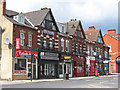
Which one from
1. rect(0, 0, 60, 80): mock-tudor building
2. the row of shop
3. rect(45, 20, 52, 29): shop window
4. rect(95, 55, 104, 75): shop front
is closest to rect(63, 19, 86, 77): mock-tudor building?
the row of shop

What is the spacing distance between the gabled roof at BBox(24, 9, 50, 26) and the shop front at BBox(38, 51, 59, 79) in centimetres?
461

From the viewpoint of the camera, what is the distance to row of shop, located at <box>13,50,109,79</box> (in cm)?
3000

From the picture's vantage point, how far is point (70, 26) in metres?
44.8

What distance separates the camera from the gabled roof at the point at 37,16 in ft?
111

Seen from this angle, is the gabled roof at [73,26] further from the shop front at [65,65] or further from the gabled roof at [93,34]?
the gabled roof at [93,34]

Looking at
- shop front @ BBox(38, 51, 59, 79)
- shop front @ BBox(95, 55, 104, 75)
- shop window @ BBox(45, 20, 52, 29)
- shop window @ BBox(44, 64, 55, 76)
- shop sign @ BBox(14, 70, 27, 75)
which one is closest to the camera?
shop sign @ BBox(14, 70, 27, 75)

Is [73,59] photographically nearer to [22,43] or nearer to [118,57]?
[22,43]

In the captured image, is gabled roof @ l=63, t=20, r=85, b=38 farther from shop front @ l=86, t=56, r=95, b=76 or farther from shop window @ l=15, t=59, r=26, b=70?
shop window @ l=15, t=59, r=26, b=70

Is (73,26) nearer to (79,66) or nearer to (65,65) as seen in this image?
(79,66)

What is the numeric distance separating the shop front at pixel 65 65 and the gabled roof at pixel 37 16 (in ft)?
26.9

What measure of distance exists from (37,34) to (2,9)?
6.16 m

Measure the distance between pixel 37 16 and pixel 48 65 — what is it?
7.81 meters

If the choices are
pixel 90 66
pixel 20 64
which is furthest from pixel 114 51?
pixel 20 64

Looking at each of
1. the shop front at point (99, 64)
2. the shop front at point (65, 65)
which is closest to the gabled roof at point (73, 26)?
the shop front at point (65, 65)
